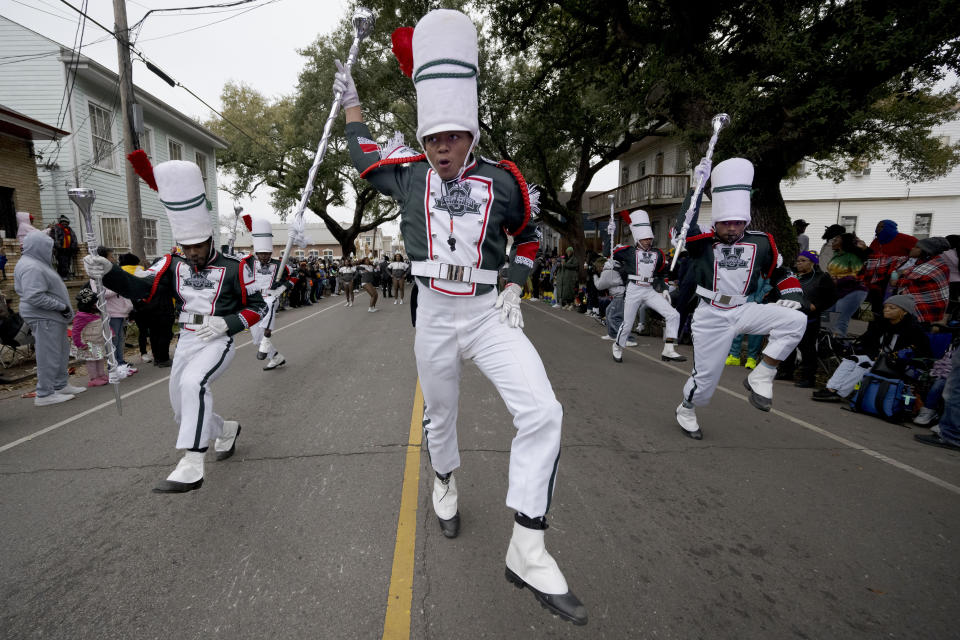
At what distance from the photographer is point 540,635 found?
2211mm

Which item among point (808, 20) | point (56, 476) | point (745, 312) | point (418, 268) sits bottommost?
point (56, 476)

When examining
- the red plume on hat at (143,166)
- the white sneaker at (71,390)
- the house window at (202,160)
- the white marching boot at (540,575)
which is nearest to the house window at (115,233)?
the house window at (202,160)

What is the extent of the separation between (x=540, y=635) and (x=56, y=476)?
4.09m

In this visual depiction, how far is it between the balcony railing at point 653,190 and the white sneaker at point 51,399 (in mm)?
22160

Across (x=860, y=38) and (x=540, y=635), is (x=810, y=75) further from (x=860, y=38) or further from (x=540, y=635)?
(x=540, y=635)

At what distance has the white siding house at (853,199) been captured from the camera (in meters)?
24.0

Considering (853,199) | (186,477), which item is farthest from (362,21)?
(853,199)

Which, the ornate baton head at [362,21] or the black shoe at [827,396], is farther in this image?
the black shoe at [827,396]

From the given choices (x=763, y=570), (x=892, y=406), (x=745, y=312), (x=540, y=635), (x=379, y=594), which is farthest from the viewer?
(x=892, y=406)

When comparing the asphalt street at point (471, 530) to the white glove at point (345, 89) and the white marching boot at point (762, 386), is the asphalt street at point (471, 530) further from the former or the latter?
the white glove at point (345, 89)

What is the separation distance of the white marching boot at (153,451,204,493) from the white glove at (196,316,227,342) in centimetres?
86

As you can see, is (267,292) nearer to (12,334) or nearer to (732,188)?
(12,334)

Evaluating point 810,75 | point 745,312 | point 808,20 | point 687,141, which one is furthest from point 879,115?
point 745,312

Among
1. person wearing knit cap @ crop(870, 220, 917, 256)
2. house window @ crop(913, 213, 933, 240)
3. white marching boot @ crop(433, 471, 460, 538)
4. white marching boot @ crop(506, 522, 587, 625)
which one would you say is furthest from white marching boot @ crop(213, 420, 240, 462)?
house window @ crop(913, 213, 933, 240)
